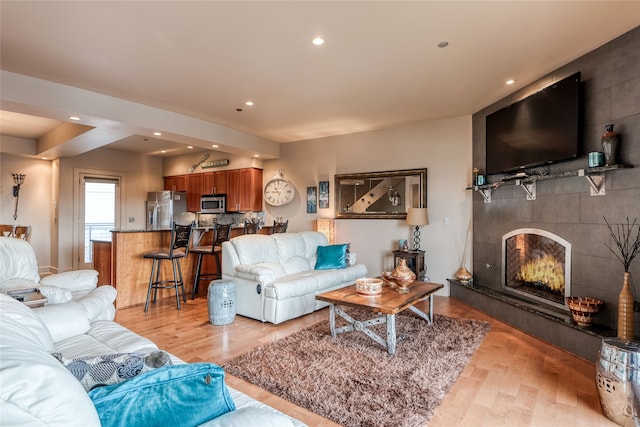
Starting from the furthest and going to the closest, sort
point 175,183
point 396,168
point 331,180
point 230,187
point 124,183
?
point 175,183
point 124,183
point 230,187
point 331,180
point 396,168

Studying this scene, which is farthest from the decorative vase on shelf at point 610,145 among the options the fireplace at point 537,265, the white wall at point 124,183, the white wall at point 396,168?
the white wall at point 124,183

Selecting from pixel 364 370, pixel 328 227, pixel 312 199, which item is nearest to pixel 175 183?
pixel 312 199

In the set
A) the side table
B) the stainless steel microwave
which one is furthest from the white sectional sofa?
the stainless steel microwave

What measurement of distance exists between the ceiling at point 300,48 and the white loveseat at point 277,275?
1853 mm

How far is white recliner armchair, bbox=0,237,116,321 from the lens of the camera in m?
2.55

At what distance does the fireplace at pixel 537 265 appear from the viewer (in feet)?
11.4

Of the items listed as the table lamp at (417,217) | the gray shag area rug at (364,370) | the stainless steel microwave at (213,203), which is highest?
the stainless steel microwave at (213,203)

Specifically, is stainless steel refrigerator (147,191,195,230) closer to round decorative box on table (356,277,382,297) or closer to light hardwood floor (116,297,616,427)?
light hardwood floor (116,297,616,427)

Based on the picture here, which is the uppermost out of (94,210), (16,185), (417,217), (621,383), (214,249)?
(16,185)

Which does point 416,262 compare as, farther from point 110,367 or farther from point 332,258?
point 110,367

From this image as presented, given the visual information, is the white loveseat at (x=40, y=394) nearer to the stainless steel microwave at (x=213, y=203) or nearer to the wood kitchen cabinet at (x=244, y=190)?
the wood kitchen cabinet at (x=244, y=190)

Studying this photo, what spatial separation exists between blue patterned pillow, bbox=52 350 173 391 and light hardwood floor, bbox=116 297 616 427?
1.24 m

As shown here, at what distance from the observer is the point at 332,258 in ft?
16.0

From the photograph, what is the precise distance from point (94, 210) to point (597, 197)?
854 cm
